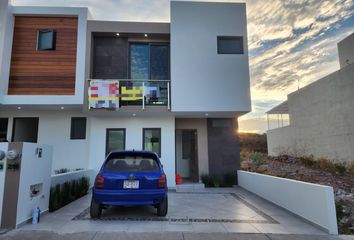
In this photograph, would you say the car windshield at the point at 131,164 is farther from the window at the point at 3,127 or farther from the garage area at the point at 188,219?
the window at the point at 3,127

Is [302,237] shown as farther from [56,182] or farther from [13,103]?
[13,103]

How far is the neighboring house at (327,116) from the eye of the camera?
11.4 m

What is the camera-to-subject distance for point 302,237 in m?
4.37

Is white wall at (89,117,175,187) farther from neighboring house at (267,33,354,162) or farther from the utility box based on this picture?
neighboring house at (267,33,354,162)

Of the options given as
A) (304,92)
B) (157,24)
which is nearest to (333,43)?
(304,92)

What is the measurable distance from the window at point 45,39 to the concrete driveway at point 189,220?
6.74 meters

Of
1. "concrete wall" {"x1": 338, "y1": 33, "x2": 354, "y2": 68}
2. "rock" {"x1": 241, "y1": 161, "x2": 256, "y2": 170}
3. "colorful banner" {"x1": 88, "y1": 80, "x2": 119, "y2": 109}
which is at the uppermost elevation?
"concrete wall" {"x1": 338, "y1": 33, "x2": 354, "y2": 68}

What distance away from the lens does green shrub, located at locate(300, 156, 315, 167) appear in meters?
13.9

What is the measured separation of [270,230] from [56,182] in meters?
5.96

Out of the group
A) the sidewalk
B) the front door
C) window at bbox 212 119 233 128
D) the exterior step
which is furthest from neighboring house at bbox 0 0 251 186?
the sidewalk

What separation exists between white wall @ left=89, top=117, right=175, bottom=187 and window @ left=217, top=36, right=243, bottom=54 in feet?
12.6

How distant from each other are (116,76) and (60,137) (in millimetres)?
3853

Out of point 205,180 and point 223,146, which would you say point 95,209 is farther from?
point 223,146

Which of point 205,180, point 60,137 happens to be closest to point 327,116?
point 205,180
